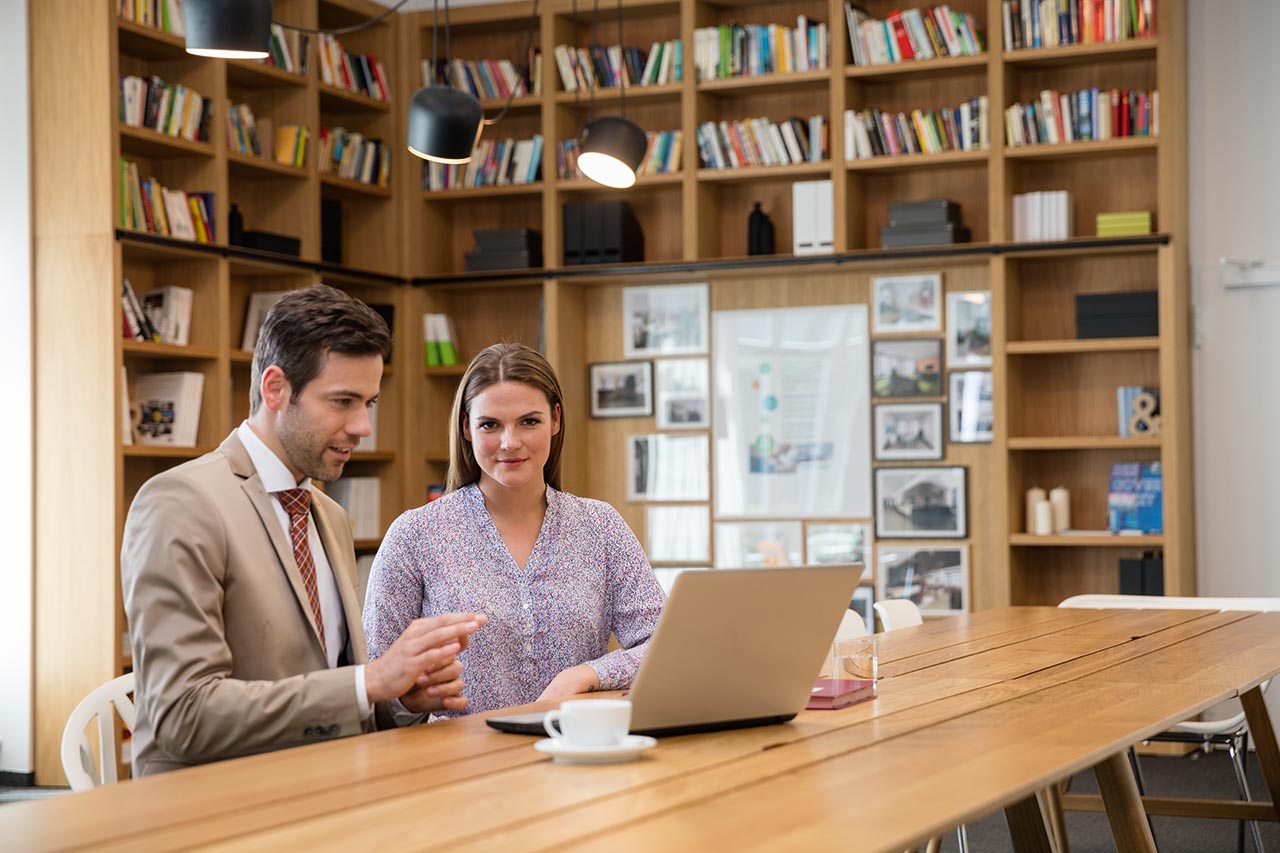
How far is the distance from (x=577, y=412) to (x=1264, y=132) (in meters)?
3.31

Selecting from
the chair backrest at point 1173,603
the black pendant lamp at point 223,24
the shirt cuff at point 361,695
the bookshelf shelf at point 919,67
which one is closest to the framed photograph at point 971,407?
the bookshelf shelf at point 919,67

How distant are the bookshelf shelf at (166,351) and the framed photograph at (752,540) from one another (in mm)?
2439

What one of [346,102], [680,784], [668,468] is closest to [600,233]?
[668,468]

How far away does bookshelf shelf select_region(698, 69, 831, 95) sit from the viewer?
6668 millimetres

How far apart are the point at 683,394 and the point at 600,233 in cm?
85

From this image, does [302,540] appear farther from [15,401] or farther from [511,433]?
[15,401]

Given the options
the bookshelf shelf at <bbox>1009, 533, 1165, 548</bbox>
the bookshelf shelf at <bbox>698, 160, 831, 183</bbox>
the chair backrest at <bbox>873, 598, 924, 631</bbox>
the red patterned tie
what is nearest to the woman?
the red patterned tie

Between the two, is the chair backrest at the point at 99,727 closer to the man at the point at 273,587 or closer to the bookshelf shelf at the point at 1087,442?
the man at the point at 273,587

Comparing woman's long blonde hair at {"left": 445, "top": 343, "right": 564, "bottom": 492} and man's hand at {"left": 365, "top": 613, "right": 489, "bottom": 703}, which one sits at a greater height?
woman's long blonde hair at {"left": 445, "top": 343, "right": 564, "bottom": 492}

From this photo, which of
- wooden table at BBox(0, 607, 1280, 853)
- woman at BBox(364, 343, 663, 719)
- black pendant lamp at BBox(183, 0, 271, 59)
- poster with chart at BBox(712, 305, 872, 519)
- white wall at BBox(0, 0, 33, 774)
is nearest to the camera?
wooden table at BBox(0, 607, 1280, 853)

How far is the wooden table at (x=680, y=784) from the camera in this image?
145 centimetres

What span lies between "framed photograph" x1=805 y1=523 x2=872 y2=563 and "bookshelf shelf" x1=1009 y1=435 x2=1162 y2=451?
2.64 feet

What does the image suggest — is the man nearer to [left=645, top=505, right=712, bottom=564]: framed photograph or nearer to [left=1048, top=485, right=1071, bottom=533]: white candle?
[left=1048, top=485, right=1071, bottom=533]: white candle

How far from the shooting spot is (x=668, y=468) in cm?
718
